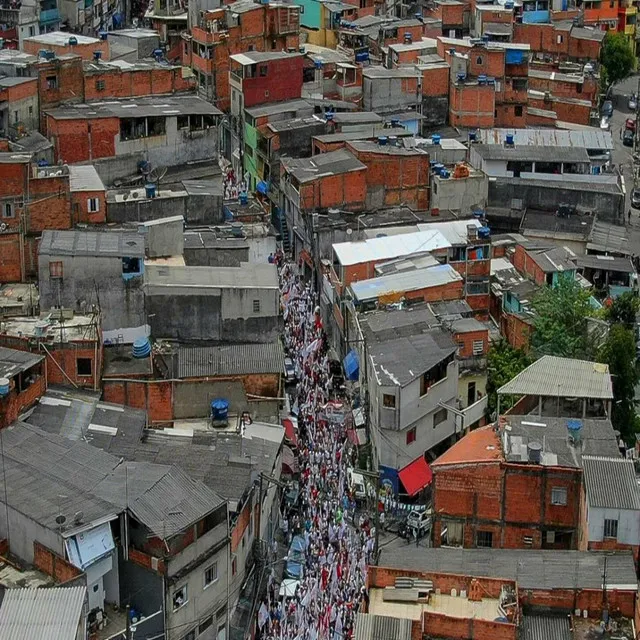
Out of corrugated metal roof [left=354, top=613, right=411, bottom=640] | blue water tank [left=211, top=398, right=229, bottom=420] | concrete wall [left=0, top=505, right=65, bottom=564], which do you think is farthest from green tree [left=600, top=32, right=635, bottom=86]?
corrugated metal roof [left=354, top=613, right=411, bottom=640]

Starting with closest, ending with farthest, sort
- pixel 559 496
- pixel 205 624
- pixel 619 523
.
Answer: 1. pixel 619 523
2. pixel 205 624
3. pixel 559 496

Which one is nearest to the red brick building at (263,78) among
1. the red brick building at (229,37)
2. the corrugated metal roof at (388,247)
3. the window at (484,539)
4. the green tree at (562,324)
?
the red brick building at (229,37)

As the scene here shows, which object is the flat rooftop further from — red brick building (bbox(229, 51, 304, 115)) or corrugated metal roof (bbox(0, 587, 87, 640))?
red brick building (bbox(229, 51, 304, 115))

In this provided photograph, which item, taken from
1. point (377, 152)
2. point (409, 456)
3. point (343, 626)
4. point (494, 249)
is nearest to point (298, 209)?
point (377, 152)

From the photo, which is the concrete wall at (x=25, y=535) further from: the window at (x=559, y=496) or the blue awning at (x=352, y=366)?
the blue awning at (x=352, y=366)

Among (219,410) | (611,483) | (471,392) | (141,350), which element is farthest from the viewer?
(471,392)

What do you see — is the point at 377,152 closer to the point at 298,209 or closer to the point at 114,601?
the point at 298,209

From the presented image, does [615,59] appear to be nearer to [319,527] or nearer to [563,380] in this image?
[563,380]

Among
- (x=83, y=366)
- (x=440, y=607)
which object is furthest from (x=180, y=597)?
(x=83, y=366)
